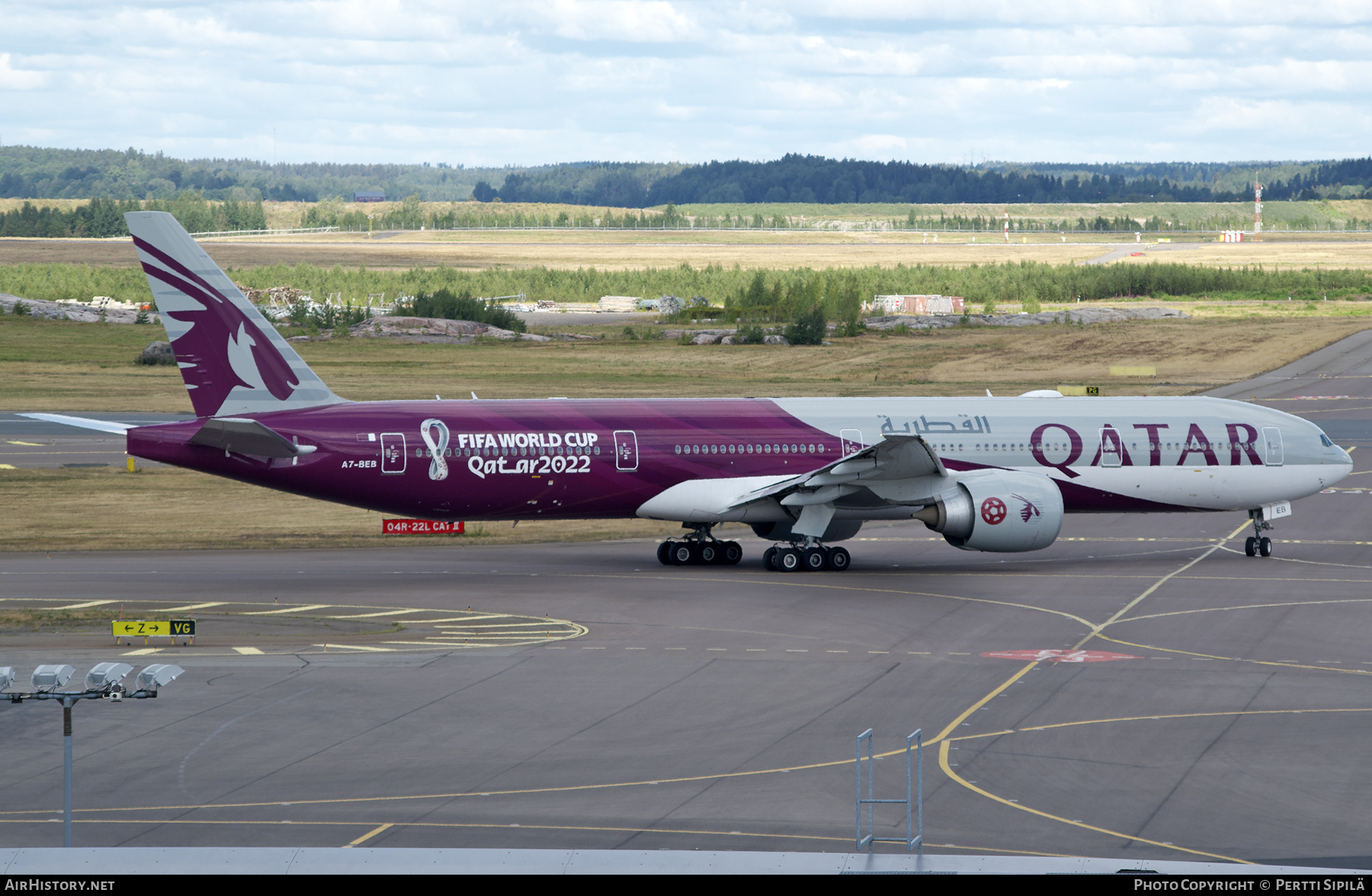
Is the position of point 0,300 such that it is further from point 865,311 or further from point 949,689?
point 949,689

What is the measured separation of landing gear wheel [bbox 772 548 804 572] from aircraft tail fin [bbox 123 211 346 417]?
13527 mm

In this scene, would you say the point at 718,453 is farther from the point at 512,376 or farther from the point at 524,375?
the point at 524,375

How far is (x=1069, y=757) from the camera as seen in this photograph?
23.2 metres

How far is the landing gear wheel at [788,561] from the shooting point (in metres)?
41.2

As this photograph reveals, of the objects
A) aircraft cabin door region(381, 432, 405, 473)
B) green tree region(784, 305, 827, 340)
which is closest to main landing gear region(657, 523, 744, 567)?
aircraft cabin door region(381, 432, 405, 473)

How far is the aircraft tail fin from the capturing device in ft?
127

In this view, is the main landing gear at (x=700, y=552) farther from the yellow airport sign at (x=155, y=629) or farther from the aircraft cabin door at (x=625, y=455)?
the yellow airport sign at (x=155, y=629)

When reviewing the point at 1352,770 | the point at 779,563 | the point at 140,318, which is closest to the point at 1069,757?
the point at 1352,770

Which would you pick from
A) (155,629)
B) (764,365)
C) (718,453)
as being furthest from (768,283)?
(155,629)

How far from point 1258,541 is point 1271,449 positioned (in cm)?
279

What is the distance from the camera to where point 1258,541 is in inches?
1742

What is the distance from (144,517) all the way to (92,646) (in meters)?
22.0

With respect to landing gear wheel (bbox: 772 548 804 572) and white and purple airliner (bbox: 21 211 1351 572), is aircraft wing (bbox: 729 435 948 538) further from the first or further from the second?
landing gear wheel (bbox: 772 548 804 572)

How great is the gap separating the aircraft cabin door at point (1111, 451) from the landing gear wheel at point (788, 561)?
31.6 ft
